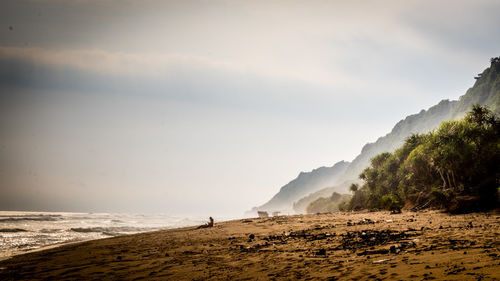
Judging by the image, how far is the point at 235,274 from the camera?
285 inches

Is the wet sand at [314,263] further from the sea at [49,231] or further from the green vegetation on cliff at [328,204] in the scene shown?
the green vegetation on cliff at [328,204]

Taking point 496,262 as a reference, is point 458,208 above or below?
below

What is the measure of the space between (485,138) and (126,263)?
107ft

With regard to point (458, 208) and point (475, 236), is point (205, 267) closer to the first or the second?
point (475, 236)

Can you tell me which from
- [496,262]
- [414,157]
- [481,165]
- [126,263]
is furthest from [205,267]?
[414,157]

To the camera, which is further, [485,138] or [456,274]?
[485,138]

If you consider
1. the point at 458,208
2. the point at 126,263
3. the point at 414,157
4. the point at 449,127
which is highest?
the point at 449,127

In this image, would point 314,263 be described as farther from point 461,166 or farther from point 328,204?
point 328,204

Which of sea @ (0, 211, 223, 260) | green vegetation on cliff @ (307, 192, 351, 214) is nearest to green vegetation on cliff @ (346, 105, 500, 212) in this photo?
sea @ (0, 211, 223, 260)

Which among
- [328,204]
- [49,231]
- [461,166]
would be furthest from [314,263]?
[328,204]

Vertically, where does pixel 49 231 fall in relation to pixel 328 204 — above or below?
above

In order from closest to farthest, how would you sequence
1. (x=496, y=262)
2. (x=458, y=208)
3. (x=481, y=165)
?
1. (x=496, y=262)
2. (x=458, y=208)
3. (x=481, y=165)

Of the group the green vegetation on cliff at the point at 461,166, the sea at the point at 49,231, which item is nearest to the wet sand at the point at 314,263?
the sea at the point at 49,231

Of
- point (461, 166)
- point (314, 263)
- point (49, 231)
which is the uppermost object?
point (461, 166)
